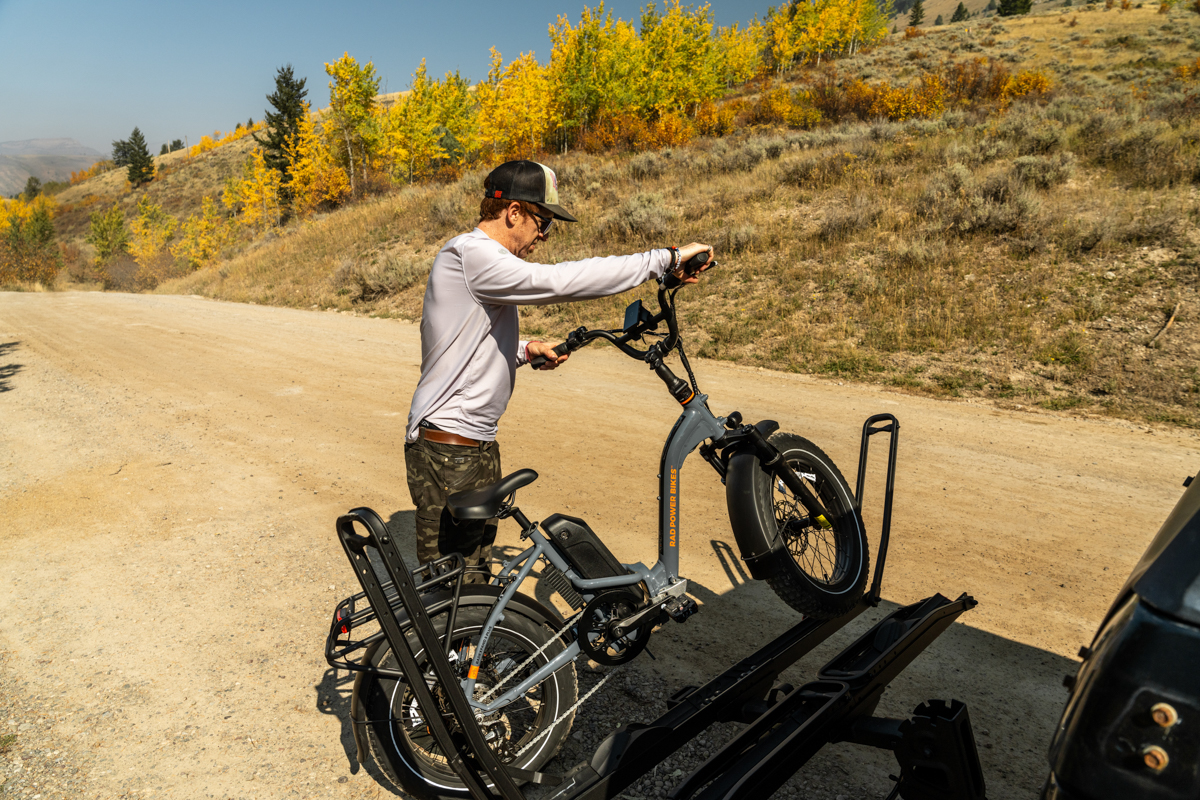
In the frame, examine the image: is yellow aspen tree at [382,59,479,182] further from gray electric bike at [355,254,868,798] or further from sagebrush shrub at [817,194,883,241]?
gray electric bike at [355,254,868,798]

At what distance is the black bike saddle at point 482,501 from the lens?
2312 mm

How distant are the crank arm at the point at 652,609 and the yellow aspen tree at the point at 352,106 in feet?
134

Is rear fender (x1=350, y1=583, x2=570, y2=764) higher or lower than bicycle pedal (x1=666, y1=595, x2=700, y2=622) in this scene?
higher

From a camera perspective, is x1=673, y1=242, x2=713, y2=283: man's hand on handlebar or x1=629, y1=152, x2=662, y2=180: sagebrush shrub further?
x1=629, y1=152, x2=662, y2=180: sagebrush shrub

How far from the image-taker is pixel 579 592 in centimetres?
274

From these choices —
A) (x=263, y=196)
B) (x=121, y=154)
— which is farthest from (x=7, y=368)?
(x=121, y=154)

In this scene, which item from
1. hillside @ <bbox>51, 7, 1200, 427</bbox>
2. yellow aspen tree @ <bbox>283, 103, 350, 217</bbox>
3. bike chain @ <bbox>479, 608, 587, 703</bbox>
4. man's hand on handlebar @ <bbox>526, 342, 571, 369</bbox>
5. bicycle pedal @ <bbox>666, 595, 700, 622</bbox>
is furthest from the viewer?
yellow aspen tree @ <bbox>283, 103, 350, 217</bbox>

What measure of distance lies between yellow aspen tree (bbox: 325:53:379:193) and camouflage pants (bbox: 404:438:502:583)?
133 ft

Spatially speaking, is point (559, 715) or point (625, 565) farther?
point (625, 565)

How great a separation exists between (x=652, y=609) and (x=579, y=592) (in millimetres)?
338

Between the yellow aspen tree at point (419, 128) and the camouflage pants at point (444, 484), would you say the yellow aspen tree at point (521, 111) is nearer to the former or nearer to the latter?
the yellow aspen tree at point (419, 128)

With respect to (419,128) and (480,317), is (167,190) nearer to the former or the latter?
(419,128)

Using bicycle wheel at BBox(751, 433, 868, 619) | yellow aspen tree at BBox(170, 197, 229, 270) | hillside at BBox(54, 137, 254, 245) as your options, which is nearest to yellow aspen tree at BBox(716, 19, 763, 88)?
yellow aspen tree at BBox(170, 197, 229, 270)

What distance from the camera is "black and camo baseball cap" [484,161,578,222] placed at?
8.85ft
